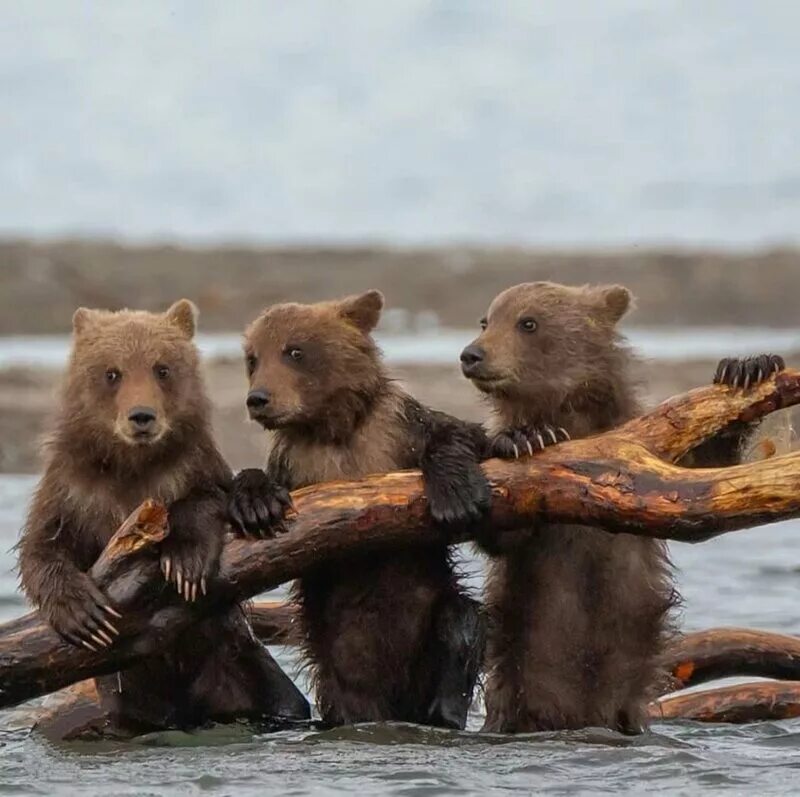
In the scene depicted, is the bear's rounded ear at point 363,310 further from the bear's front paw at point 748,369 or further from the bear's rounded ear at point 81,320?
the bear's front paw at point 748,369

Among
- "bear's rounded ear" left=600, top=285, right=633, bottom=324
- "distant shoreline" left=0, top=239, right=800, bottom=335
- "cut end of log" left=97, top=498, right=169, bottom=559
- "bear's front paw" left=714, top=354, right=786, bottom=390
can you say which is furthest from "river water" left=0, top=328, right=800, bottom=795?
"distant shoreline" left=0, top=239, right=800, bottom=335

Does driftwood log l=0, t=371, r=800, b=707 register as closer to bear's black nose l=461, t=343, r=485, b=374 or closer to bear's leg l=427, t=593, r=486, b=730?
bear's leg l=427, t=593, r=486, b=730

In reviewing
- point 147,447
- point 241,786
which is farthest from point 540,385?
point 241,786

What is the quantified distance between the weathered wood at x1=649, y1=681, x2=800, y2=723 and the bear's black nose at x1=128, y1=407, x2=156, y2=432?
2.71 m

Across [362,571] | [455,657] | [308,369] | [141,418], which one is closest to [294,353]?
[308,369]

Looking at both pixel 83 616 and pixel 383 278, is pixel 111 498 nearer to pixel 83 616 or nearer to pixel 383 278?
pixel 83 616

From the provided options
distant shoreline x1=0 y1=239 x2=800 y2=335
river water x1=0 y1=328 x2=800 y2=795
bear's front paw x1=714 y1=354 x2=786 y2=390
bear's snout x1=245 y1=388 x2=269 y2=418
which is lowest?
river water x1=0 y1=328 x2=800 y2=795

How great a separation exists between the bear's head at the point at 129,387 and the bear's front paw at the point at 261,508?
1.43 ft

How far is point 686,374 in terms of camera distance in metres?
19.9

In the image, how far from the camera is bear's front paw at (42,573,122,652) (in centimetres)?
825

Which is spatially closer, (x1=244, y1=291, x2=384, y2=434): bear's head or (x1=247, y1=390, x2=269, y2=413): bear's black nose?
(x1=247, y1=390, x2=269, y2=413): bear's black nose

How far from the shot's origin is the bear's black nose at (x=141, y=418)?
27.8ft

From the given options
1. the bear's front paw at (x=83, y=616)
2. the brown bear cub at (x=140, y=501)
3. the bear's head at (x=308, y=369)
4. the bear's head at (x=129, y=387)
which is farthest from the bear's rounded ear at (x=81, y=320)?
the bear's front paw at (x=83, y=616)

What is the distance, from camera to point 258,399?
884 cm
